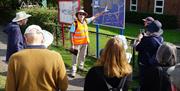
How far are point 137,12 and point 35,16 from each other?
15752mm

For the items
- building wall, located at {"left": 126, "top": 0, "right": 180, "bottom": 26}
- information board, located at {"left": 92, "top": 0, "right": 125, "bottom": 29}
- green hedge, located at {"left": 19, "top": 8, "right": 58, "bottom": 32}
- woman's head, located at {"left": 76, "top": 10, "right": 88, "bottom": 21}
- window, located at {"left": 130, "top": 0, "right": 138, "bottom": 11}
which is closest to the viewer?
woman's head, located at {"left": 76, "top": 10, "right": 88, "bottom": 21}

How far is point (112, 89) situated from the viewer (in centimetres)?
465

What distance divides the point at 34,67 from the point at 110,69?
0.90 meters

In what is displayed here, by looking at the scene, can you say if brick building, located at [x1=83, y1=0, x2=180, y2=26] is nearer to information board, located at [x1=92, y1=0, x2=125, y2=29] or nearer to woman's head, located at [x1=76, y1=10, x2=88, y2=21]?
information board, located at [x1=92, y1=0, x2=125, y2=29]

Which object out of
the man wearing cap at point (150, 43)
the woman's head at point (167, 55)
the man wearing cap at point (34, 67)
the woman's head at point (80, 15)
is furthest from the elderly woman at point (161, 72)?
the woman's head at point (80, 15)

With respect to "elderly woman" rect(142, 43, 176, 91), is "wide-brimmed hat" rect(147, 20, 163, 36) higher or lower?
higher

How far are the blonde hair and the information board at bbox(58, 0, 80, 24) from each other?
27.4ft

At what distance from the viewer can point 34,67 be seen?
4.58m

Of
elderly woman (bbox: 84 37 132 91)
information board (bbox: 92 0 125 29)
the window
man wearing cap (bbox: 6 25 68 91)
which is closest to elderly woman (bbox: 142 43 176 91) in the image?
elderly woman (bbox: 84 37 132 91)

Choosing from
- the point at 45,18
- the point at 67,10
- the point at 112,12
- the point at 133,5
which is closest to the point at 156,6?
the point at 133,5

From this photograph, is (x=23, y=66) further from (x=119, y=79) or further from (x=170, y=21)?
(x=170, y=21)

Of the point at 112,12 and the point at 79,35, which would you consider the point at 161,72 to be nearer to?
the point at 79,35

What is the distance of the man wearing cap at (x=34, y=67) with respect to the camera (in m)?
4.56

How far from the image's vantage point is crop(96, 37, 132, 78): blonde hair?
4570mm
